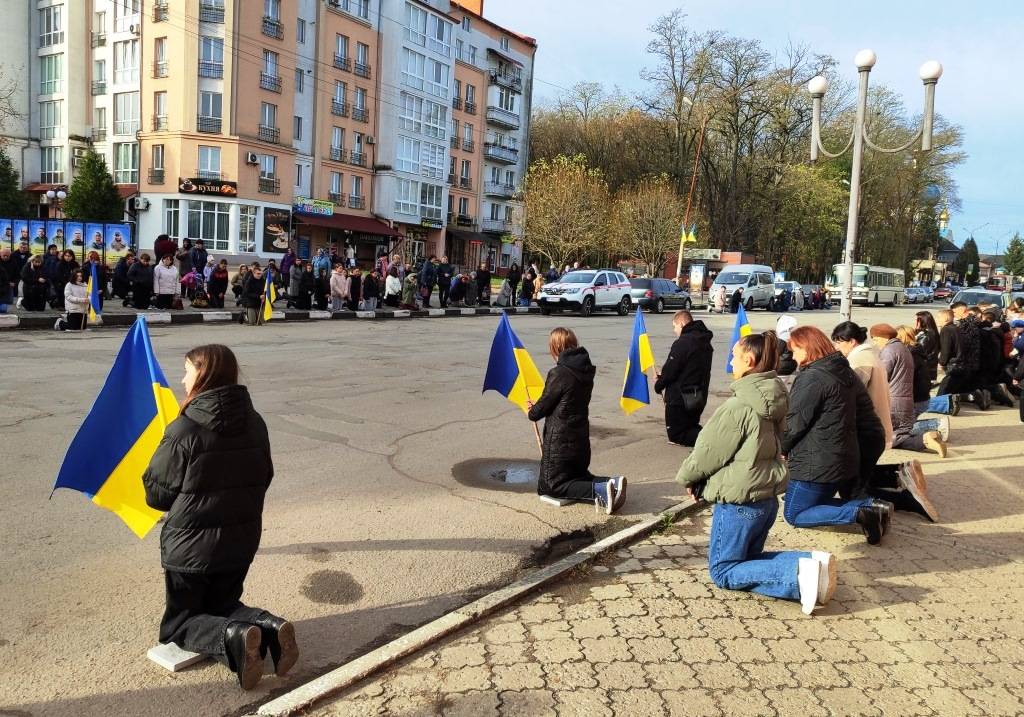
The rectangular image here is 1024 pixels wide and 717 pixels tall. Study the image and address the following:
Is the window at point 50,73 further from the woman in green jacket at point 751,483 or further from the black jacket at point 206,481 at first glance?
the woman in green jacket at point 751,483

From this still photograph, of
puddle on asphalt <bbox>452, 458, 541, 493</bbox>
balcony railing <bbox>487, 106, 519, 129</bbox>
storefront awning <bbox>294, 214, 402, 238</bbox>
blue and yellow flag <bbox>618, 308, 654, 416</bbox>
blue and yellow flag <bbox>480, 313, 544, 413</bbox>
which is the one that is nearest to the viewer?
puddle on asphalt <bbox>452, 458, 541, 493</bbox>

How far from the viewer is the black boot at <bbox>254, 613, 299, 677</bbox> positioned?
11.4 feet

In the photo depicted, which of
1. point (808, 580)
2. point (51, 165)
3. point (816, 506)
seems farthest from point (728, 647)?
point (51, 165)

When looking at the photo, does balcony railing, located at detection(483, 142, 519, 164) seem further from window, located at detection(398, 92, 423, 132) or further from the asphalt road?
the asphalt road

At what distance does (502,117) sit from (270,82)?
2478cm

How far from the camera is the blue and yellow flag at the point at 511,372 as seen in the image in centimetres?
757

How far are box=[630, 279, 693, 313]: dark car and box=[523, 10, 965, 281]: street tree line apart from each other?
885 centimetres

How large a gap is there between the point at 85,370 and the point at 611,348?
1093 cm

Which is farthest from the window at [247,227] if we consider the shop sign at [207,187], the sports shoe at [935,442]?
the sports shoe at [935,442]

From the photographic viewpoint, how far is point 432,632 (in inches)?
154

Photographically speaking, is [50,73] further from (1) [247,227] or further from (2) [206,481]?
(2) [206,481]

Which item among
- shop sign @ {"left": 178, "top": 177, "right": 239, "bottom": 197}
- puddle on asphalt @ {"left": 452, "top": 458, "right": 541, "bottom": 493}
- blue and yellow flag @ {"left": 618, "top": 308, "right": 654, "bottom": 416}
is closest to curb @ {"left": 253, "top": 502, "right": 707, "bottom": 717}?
puddle on asphalt @ {"left": 452, "top": 458, "right": 541, "bottom": 493}

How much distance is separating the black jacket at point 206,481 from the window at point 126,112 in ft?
157

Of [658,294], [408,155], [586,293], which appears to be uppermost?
[408,155]
